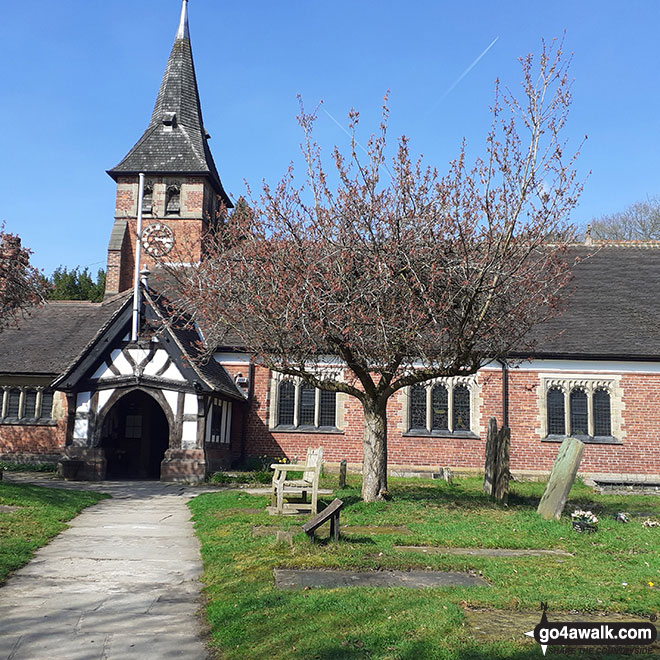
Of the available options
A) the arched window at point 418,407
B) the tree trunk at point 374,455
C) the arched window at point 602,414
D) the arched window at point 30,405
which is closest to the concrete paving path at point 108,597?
the tree trunk at point 374,455

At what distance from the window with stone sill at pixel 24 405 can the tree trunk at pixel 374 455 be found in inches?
569

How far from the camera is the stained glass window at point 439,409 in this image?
2261 cm

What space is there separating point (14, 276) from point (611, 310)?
64.2 ft

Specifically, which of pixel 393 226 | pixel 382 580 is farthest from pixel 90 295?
pixel 382 580

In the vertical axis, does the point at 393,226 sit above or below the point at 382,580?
above

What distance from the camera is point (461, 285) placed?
1152 cm

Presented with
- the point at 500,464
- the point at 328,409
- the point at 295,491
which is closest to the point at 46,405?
the point at 328,409

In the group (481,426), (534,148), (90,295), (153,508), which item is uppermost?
(90,295)

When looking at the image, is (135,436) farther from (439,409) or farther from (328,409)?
(439,409)

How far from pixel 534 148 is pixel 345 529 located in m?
7.20

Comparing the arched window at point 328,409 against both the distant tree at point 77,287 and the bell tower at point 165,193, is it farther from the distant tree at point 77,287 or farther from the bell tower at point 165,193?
the distant tree at point 77,287

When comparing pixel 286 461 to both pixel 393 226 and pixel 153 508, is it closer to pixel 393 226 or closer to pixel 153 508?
pixel 153 508

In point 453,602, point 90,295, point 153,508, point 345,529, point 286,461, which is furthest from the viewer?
point 90,295

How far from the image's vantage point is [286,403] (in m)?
23.3
